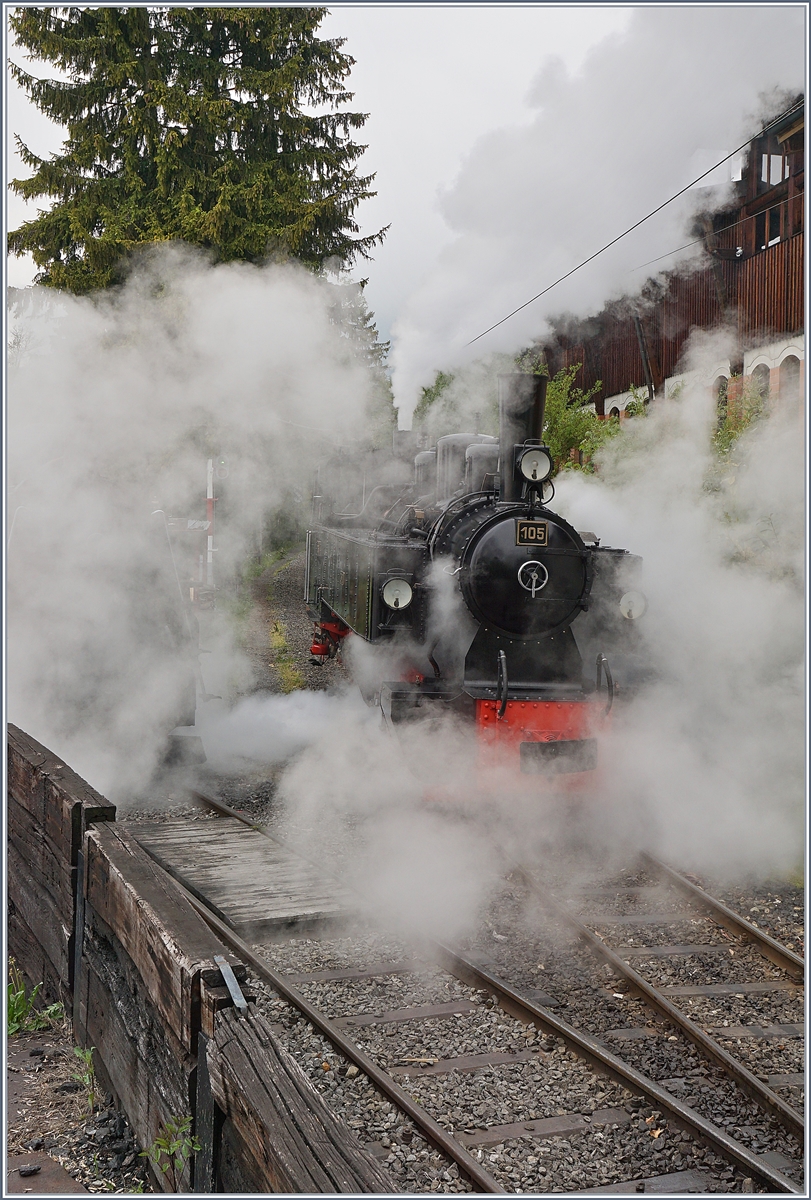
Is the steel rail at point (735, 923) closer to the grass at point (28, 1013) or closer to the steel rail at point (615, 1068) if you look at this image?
the steel rail at point (615, 1068)

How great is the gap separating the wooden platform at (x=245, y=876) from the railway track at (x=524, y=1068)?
150 mm

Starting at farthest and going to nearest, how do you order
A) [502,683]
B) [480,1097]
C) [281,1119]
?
1. [502,683]
2. [480,1097]
3. [281,1119]

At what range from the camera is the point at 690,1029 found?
11.3 ft

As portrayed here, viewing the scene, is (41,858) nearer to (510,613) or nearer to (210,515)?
(510,613)

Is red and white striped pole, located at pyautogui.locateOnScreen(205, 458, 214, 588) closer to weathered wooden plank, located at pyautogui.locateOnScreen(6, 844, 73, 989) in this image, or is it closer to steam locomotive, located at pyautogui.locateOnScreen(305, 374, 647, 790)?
steam locomotive, located at pyautogui.locateOnScreen(305, 374, 647, 790)

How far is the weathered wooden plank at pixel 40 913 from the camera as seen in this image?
3.12 meters

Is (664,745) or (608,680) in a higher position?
(608,680)

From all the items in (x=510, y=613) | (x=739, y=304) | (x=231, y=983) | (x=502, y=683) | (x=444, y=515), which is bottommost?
(x=231, y=983)

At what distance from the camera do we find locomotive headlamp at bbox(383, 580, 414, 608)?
6016mm

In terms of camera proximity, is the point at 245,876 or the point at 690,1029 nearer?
the point at 690,1029

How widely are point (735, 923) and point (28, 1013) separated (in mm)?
3302

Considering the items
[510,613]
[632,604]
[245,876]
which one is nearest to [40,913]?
[245,876]

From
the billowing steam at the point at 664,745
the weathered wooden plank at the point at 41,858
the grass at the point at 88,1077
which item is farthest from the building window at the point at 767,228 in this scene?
the grass at the point at 88,1077

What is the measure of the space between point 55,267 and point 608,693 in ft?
31.9
